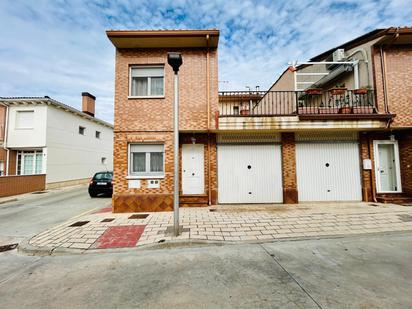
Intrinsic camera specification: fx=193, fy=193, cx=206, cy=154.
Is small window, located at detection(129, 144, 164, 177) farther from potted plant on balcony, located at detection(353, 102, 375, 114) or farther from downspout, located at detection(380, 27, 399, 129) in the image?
downspout, located at detection(380, 27, 399, 129)

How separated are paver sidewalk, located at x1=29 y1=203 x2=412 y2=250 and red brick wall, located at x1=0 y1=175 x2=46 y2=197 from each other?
928 cm

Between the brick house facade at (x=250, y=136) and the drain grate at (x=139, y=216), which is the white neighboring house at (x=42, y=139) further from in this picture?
the drain grate at (x=139, y=216)

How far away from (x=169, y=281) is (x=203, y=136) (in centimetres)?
583

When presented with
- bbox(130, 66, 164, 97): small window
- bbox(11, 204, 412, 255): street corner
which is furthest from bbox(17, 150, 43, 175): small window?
bbox(130, 66, 164, 97): small window

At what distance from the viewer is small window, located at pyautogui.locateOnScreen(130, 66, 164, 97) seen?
8070 millimetres

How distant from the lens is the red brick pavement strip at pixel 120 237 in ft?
14.4

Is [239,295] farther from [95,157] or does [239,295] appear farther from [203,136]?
[95,157]

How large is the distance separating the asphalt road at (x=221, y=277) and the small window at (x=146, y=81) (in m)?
6.16

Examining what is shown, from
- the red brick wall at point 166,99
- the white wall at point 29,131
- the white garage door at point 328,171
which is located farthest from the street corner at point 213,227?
the white wall at point 29,131

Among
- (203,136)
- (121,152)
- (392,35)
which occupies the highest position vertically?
(392,35)

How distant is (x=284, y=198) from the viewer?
802 cm

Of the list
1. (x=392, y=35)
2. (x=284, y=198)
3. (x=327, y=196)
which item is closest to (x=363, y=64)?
(x=392, y=35)

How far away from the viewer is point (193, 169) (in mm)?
8078

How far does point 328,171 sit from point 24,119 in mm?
20486
